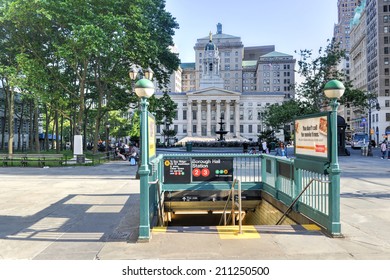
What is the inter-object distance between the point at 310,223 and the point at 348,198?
3905 millimetres

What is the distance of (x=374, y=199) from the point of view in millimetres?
10562

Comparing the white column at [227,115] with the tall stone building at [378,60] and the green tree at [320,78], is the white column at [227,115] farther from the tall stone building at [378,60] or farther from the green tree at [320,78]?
the green tree at [320,78]

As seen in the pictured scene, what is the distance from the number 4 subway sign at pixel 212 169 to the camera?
10.8 meters

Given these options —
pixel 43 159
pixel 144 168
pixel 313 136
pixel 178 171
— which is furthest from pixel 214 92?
pixel 144 168

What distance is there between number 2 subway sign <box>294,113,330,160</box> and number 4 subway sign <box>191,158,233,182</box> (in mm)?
2952

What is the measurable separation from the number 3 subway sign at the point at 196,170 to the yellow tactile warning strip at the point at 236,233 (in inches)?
141

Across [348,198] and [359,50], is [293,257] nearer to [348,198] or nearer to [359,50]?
[348,198]

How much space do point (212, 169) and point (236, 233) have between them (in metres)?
4.17

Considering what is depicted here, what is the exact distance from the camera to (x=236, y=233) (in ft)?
22.3

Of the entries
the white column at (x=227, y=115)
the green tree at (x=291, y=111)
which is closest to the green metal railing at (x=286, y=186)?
the green tree at (x=291, y=111)

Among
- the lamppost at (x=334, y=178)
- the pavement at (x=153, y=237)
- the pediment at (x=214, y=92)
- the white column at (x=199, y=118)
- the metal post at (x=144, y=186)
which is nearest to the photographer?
the pavement at (x=153, y=237)

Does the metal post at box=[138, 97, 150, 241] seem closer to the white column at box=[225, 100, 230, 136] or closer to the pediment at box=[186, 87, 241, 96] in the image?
the pediment at box=[186, 87, 241, 96]

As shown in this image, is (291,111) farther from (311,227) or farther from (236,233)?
(236,233)
